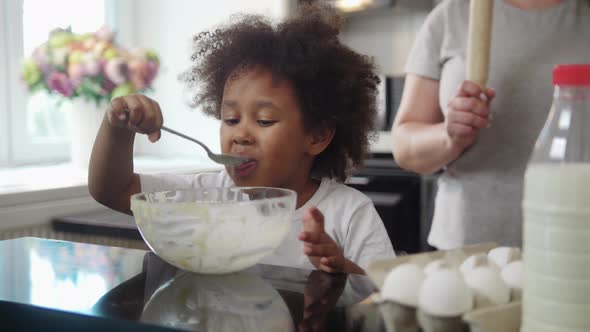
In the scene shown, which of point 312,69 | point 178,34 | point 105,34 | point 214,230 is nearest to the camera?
point 214,230

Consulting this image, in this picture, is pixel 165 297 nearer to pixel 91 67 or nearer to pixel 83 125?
pixel 91 67

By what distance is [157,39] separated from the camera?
9.11ft

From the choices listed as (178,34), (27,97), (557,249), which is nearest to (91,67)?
(27,97)

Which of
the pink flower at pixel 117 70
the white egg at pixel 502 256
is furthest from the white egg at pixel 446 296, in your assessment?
the pink flower at pixel 117 70

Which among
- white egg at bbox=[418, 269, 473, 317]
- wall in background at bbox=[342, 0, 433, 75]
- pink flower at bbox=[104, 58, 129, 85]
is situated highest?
wall in background at bbox=[342, 0, 433, 75]

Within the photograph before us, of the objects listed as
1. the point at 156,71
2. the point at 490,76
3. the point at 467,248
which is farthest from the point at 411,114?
the point at 156,71

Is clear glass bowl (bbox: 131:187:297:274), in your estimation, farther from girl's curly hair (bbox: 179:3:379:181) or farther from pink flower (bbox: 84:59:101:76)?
pink flower (bbox: 84:59:101:76)

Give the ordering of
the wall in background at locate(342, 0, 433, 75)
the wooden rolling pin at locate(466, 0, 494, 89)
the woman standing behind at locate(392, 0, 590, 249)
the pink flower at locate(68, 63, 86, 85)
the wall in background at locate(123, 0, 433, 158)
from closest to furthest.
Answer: the wooden rolling pin at locate(466, 0, 494, 89)
the woman standing behind at locate(392, 0, 590, 249)
the pink flower at locate(68, 63, 86, 85)
the wall in background at locate(123, 0, 433, 158)
the wall in background at locate(342, 0, 433, 75)

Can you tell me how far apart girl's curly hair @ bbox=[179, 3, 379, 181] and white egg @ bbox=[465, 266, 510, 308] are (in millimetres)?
684

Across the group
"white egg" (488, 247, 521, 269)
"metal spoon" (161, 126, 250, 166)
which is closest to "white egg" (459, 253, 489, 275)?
"white egg" (488, 247, 521, 269)

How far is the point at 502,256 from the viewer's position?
→ 594 millimetres

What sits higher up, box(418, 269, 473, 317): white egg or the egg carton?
box(418, 269, 473, 317): white egg

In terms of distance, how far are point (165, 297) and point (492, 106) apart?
0.84 meters

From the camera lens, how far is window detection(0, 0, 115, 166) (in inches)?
85.4
